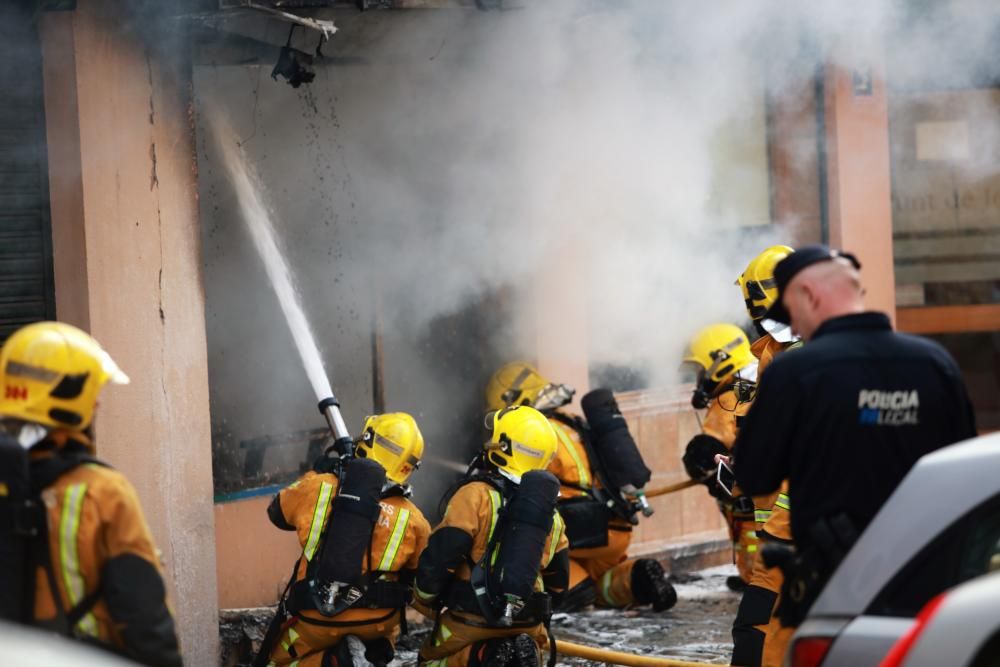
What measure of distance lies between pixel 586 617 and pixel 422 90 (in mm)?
3238

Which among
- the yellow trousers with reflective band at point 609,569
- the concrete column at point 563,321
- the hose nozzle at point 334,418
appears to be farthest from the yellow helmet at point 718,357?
the hose nozzle at point 334,418

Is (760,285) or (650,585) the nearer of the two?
(760,285)

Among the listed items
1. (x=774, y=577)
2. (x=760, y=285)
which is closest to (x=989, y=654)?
(x=774, y=577)

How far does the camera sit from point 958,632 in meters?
3.39

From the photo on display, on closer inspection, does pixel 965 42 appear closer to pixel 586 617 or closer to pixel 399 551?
pixel 586 617

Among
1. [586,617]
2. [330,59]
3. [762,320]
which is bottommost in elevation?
[586,617]

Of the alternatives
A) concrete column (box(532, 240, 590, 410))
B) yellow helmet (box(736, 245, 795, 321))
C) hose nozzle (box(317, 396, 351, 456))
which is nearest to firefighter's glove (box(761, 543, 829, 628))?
yellow helmet (box(736, 245, 795, 321))

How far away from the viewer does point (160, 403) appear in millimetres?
6980

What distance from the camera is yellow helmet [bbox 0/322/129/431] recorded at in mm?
3930

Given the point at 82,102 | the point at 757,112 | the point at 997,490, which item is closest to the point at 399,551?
the point at 82,102

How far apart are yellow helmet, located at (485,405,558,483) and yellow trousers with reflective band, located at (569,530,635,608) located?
7.05ft

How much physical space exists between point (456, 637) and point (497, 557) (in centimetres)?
47

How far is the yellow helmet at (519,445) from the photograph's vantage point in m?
6.60

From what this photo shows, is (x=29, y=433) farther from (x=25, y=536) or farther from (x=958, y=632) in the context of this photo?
(x=958, y=632)
